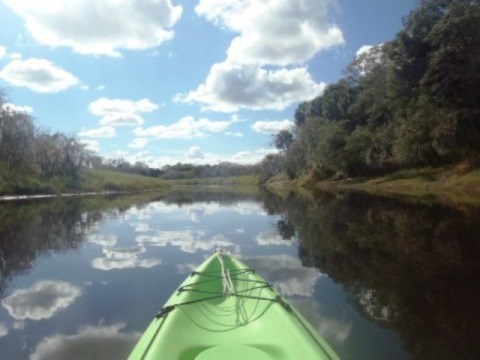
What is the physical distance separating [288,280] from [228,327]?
4157 mm

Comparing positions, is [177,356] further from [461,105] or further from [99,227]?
[461,105]

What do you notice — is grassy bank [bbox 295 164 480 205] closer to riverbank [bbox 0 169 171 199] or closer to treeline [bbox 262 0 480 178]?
treeline [bbox 262 0 480 178]

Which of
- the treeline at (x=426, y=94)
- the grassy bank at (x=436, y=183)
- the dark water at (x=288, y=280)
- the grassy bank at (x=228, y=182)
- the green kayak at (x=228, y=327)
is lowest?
the dark water at (x=288, y=280)

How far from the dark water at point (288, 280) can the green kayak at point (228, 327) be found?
107 cm

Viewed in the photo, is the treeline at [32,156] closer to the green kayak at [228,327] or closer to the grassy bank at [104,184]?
the grassy bank at [104,184]

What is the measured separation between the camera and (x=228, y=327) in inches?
217

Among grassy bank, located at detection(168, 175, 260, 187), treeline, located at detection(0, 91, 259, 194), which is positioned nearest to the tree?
grassy bank, located at detection(168, 175, 260, 187)

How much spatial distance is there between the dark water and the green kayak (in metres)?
1.07

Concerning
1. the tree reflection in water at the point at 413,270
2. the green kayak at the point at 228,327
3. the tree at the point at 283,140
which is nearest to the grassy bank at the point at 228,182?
the tree at the point at 283,140

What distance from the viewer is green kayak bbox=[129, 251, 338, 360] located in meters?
4.30

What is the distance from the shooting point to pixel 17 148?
52.0 m

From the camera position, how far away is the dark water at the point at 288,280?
595 cm

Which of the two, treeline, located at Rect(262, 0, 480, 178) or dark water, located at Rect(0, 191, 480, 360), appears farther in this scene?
treeline, located at Rect(262, 0, 480, 178)

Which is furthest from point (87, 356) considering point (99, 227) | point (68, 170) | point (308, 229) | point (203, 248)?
point (68, 170)
